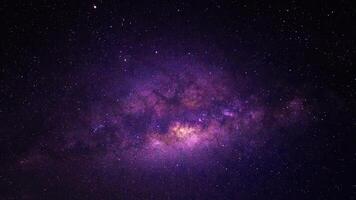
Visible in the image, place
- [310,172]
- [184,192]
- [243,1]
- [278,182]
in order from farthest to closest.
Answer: [184,192], [278,182], [310,172], [243,1]

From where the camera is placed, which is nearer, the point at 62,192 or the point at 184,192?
the point at 62,192

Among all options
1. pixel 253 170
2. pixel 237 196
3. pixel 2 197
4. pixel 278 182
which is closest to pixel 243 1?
pixel 253 170

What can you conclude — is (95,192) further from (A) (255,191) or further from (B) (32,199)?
(A) (255,191)

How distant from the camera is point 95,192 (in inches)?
778

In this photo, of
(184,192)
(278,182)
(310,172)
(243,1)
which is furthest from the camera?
(184,192)

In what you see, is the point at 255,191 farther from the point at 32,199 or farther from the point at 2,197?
the point at 2,197

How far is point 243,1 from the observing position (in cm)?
866

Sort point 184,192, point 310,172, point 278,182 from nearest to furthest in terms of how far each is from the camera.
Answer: point 310,172, point 278,182, point 184,192

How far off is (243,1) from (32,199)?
1667cm

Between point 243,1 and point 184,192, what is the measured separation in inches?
A: 600

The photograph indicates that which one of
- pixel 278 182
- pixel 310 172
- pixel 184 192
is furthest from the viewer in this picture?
pixel 184 192

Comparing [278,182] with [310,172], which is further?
[278,182]

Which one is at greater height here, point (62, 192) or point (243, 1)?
point (243, 1)

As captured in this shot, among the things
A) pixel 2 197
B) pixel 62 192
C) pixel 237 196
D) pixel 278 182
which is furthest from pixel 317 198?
pixel 2 197
